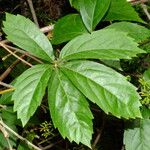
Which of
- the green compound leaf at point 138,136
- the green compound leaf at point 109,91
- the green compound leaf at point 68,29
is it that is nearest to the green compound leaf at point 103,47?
the green compound leaf at point 109,91

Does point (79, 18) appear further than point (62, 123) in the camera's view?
Yes

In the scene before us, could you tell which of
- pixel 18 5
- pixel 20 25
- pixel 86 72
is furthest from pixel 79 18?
pixel 18 5

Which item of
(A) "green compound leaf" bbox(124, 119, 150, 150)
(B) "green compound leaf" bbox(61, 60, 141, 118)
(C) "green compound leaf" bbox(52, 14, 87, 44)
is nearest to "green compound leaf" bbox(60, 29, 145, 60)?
(B) "green compound leaf" bbox(61, 60, 141, 118)

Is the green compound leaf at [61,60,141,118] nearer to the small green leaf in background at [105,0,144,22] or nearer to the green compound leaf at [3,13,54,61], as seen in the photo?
the green compound leaf at [3,13,54,61]

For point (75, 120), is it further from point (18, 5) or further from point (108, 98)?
point (18, 5)

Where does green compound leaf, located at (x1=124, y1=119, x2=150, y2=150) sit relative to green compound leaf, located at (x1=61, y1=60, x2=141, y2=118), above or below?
below
